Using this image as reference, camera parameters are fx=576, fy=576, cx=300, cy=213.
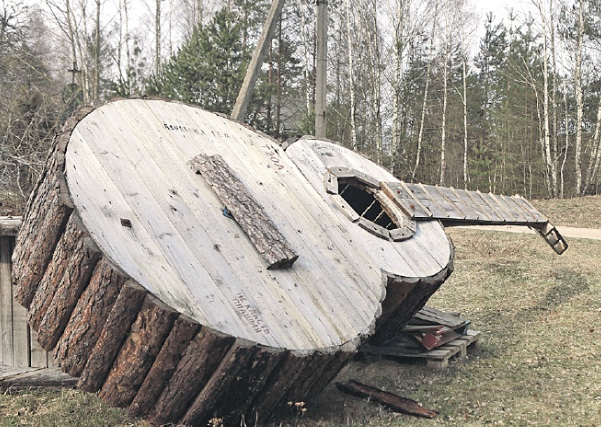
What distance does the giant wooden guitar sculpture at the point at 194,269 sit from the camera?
292cm

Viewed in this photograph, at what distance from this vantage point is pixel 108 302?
9.54ft

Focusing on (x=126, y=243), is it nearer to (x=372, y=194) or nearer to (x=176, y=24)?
(x=372, y=194)

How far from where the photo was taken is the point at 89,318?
297 cm

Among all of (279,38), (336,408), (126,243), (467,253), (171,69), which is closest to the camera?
(126,243)

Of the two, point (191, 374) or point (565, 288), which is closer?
point (191, 374)

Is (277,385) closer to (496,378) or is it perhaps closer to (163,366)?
(163,366)

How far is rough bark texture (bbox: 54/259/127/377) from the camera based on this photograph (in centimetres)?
287

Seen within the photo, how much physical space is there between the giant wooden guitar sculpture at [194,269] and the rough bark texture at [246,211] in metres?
0.01

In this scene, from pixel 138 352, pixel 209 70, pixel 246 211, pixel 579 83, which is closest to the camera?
pixel 138 352

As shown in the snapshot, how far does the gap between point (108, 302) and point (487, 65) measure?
115 ft

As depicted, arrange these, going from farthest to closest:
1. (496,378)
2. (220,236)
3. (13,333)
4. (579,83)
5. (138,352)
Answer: (579,83)
(496,378)
(13,333)
(220,236)
(138,352)

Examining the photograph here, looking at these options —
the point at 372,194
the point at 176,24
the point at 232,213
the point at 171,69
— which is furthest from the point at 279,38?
the point at 232,213

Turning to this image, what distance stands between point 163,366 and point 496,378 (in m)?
3.04

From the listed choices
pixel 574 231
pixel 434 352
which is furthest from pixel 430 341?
pixel 574 231
